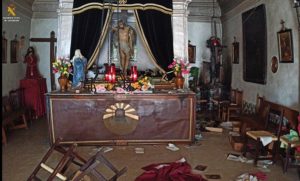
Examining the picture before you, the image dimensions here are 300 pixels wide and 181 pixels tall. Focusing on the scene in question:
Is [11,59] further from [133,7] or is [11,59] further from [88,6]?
[133,7]

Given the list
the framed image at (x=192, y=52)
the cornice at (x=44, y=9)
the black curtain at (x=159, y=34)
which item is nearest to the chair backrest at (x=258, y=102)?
the black curtain at (x=159, y=34)

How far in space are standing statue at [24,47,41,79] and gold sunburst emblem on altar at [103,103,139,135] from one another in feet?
14.1

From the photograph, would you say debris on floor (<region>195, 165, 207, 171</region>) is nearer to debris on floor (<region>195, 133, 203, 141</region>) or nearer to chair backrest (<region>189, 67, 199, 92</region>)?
debris on floor (<region>195, 133, 203, 141</region>)

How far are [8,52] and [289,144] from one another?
6.70m

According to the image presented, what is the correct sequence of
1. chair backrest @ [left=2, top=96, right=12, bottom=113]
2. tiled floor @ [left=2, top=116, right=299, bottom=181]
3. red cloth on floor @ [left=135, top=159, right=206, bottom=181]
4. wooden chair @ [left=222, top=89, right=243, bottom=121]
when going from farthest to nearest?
wooden chair @ [left=222, top=89, right=243, bottom=121] → chair backrest @ [left=2, top=96, right=12, bottom=113] → tiled floor @ [left=2, top=116, right=299, bottom=181] → red cloth on floor @ [left=135, top=159, right=206, bottom=181]

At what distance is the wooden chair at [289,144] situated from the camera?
13.9ft

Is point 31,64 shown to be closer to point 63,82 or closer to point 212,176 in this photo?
point 63,82

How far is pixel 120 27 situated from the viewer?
759 cm

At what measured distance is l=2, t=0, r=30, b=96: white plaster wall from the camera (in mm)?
7595

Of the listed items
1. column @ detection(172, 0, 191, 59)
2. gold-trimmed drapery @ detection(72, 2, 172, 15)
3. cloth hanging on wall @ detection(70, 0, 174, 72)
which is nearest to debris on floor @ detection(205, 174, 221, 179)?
cloth hanging on wall @ detection(70, 0, 174, 72)

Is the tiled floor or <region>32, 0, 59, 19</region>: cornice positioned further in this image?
<region>32, 0, 59, 19</region>: cornice

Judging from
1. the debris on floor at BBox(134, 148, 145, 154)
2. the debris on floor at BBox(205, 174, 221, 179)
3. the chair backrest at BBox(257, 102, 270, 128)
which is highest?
the chair backrest at BBox(257, 102, 270, 128)

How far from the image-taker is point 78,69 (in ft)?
21.1

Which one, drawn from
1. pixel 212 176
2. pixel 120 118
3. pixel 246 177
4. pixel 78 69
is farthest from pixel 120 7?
pixel 246 177
